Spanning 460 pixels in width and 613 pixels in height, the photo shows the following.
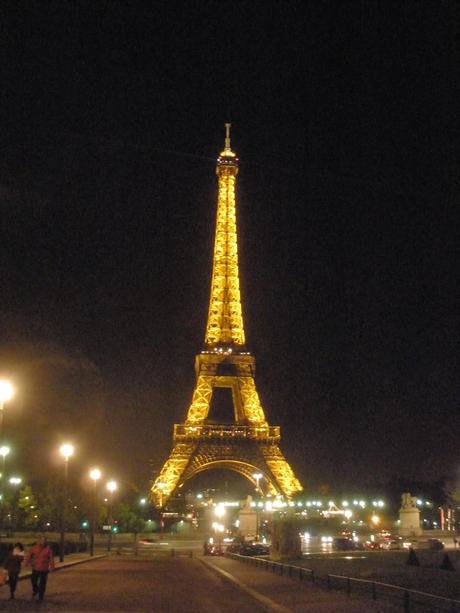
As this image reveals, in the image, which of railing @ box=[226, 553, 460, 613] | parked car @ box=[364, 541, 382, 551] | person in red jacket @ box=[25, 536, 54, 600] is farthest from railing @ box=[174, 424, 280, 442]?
person in red jacket @ box=[25, 536, 54, 600]

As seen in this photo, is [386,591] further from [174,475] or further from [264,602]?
[174,475]

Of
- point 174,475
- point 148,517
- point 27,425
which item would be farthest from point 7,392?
point 148,517

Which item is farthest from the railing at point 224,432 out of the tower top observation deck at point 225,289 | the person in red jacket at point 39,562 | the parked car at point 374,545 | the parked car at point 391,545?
the person in red jacket at point 39,562

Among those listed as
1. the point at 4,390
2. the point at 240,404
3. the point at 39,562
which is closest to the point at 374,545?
the point at 39,562

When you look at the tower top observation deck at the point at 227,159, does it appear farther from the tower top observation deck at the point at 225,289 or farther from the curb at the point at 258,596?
the curb at the point at 258,596

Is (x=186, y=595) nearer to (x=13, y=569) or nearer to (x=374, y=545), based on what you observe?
(x=13, y=569)

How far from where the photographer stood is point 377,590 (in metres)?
18.3

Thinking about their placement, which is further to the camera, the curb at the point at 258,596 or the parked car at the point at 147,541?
the parked car at the point at 147,541

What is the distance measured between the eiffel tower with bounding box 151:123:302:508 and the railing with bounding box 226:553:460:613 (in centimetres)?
4988

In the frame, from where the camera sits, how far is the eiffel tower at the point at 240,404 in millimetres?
79375

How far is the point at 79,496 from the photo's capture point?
221 ft

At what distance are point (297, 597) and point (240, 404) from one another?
214ft

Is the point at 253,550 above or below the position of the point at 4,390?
below

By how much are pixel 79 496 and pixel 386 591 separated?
53472mm
